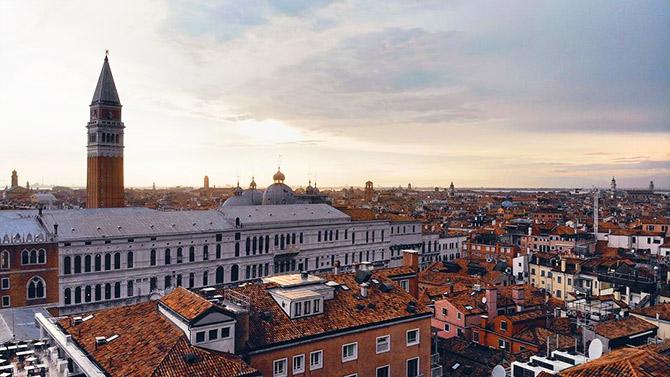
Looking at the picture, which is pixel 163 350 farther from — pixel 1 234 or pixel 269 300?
pixel 1 234

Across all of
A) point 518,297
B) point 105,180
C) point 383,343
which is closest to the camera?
point 383,343

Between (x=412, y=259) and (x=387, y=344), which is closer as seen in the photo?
(x=387, y=344)

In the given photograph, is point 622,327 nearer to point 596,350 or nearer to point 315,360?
point 596,350

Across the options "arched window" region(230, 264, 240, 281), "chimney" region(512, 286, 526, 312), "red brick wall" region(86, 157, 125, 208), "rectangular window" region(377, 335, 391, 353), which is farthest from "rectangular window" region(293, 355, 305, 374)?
"red brick wall" region(86, 157, 125, 208)

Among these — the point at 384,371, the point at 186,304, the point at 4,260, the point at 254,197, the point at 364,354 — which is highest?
the point at 254,197

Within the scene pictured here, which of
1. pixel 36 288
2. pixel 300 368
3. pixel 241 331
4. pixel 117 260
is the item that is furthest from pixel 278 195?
pixel 241 331

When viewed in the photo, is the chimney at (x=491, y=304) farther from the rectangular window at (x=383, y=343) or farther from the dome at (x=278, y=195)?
the dome at (x=278, y=195)
